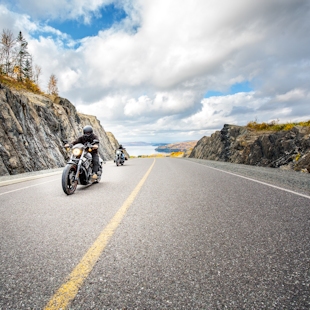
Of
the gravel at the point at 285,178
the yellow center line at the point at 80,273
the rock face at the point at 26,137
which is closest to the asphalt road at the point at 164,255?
the yellow center line at the point at 80,273

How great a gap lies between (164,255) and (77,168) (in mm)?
4463

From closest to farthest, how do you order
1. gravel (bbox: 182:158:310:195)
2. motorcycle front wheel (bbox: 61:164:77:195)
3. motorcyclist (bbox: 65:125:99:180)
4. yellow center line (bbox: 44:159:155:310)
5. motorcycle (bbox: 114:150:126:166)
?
yellow center line (bbox: 44:159:155:310), motorcycle front wheel (bbox: 61:164:77:195), gravel (bbox: 182:158:310:195), motorcyclist (bbox: 65:125:99:180), motorcycle (bbox: 114:150:126:166)

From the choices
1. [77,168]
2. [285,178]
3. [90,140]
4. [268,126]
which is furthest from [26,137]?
[268,126]

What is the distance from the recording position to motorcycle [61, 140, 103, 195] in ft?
18.4

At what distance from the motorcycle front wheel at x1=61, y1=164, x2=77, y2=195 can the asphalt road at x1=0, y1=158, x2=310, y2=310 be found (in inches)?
47.0

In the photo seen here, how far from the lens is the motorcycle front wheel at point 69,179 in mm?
5484

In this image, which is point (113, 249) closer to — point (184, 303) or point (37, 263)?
point (37, 263)

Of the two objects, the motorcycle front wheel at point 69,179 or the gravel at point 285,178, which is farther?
the gravel at point 285,178

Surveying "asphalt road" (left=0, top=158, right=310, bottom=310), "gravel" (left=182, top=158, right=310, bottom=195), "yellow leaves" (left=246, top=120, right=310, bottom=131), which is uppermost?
"yellow leaves" (left=246, top=120, right=310, bottom=131)

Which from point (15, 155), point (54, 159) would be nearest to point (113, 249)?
point (15, 155)

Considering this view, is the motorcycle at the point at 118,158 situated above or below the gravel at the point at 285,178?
above

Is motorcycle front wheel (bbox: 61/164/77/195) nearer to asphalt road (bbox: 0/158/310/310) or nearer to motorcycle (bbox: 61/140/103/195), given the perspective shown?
motorcycle (bbox: 61/140/103/195)

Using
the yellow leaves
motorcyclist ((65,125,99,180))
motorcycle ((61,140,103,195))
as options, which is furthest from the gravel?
the yellow leaves

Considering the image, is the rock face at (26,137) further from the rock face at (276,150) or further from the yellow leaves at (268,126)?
the yellow leaves at (268,126)
